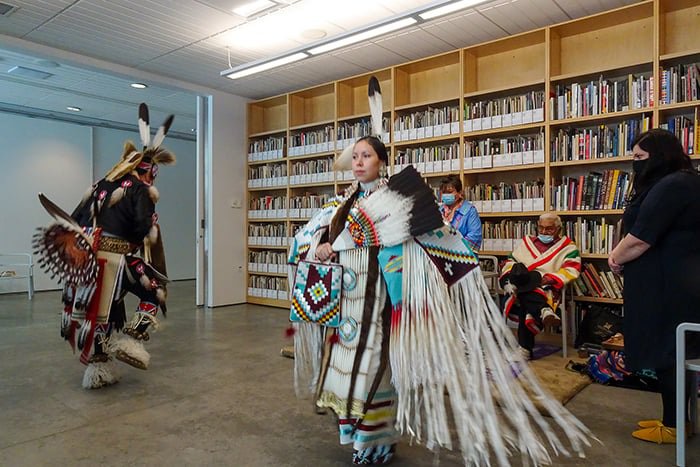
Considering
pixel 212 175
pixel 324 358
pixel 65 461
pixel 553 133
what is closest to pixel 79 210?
pixel 65 461

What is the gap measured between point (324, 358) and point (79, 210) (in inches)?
86.5

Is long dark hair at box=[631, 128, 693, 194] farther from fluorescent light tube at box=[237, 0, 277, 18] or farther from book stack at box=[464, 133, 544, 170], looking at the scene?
fluorescent light tube at box=[237, 0, 277, 18]

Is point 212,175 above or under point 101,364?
above

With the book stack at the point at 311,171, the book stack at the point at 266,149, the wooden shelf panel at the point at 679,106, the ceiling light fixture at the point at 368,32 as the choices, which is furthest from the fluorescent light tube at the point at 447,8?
the book stack at the point at 266,149

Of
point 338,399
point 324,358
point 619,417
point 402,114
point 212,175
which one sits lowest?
point 619,417

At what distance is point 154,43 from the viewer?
5.20 meters

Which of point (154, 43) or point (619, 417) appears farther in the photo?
point (154, 43)

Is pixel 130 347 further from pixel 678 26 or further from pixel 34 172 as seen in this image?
pixel 34 172

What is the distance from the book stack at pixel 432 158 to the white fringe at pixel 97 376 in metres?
3.12

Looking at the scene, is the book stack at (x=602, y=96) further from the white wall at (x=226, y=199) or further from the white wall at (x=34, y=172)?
the white wall at (x=34, y=172)

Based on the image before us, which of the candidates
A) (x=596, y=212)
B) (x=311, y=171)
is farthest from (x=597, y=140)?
(x=311, y=171)

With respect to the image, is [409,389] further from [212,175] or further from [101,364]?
[212,175]

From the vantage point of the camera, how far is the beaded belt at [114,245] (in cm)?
327

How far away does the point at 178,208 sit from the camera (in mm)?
10516
